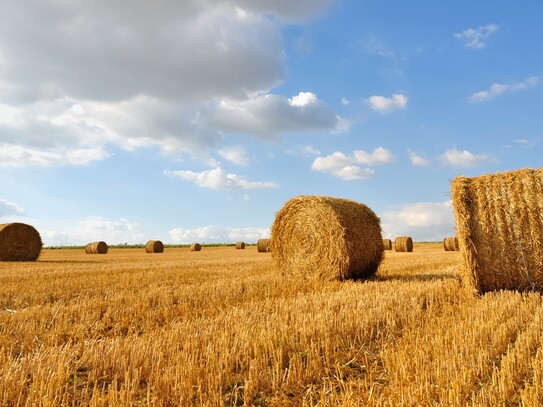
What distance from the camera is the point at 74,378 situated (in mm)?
3361

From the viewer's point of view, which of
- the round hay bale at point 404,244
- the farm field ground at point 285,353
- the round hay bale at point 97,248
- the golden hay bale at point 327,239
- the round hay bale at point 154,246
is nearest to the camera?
the farm field ground at point 285,353

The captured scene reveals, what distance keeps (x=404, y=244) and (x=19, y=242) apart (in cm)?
2276

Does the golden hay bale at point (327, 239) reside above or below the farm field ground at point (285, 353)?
above

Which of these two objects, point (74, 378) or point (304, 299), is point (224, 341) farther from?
point (304, 299)

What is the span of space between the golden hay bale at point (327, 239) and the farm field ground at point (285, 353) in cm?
309

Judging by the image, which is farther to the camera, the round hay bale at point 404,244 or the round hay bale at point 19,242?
the round hay bale at point 404,244

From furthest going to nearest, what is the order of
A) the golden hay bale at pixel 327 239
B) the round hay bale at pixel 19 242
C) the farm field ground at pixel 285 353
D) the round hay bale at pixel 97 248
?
the round hay bale at pixel 97 248
the round hay bale at pixel 19 242
the golden hay bale at pixel 327 239
the farm field ground at pixel 285 353

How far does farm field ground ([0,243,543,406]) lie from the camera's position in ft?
9.89

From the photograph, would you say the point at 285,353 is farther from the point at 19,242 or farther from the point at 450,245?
the point at 450,245

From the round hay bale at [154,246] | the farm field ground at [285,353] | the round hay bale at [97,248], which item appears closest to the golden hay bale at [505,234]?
the farm field ground at [285,353]

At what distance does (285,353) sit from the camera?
3.87 meters

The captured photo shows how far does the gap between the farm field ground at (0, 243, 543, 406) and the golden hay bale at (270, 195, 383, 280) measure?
3.09m

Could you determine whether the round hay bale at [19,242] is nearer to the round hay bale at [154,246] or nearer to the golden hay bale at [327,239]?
the round hay bale at [154,246]

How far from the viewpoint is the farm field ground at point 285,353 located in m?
3.02
